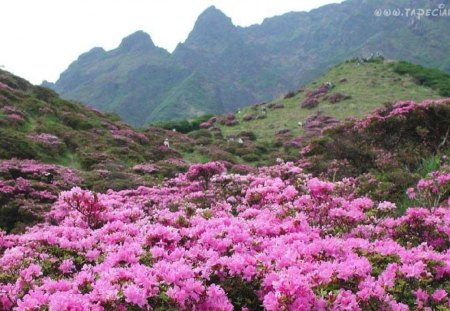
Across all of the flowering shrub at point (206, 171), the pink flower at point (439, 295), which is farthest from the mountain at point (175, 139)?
the pink flower at point (439, 295)

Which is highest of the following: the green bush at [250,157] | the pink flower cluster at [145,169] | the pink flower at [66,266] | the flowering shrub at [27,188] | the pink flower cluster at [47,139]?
the pink flower at [66,266]

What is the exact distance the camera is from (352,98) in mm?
46875

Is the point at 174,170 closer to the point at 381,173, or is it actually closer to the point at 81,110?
the point at 381,173

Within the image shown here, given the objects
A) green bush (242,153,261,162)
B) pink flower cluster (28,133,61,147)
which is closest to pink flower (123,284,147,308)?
pink flower cluster (28,133,61,147)

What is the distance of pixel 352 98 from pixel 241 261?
44633mm

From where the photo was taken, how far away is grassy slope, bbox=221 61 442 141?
42562 millimetres

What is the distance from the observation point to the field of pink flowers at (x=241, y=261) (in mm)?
4176

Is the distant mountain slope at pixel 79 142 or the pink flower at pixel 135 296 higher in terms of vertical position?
the pink flower at pixel 135 296

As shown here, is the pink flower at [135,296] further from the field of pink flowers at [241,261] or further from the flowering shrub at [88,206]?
the flowering shrub at [88,206]

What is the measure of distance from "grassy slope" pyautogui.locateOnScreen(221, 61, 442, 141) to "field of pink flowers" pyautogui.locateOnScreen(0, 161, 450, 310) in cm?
3101

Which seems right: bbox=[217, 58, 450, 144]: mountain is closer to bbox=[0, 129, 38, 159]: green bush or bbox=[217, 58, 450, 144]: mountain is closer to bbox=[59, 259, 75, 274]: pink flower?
bbox=[0, 129, 38, 159]: green bush

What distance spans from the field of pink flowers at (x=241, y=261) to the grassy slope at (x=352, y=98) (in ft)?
102

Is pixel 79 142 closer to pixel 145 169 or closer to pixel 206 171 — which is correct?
pixel 145 169

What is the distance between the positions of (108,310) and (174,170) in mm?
17938
